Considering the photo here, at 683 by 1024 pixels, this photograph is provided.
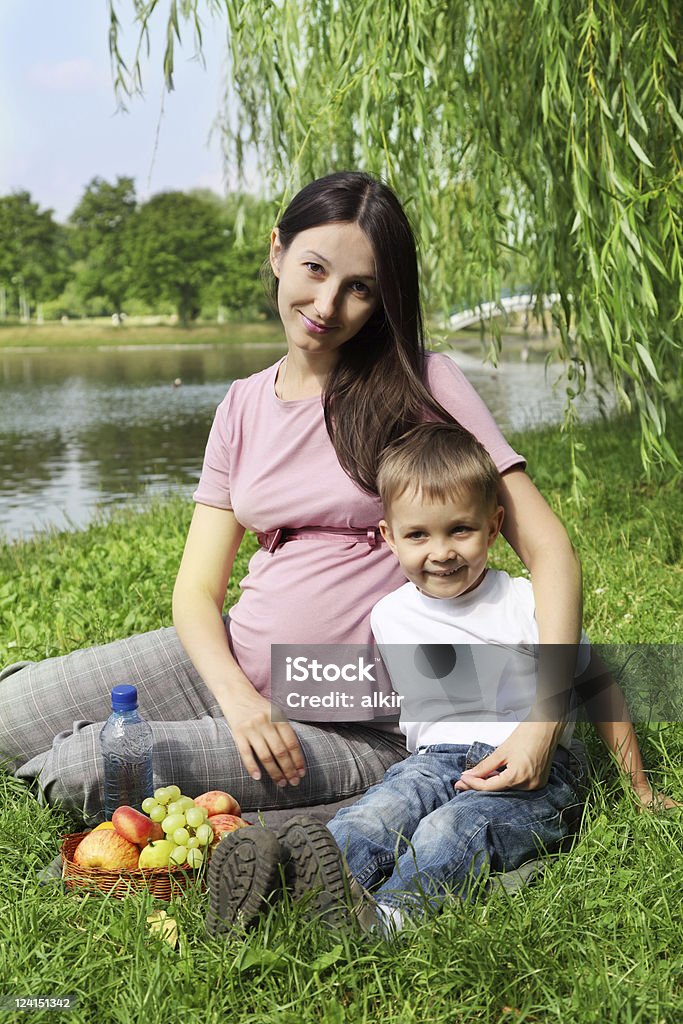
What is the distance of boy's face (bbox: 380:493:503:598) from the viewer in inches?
94.3

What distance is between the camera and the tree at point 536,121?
429cm

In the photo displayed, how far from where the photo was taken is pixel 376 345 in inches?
106

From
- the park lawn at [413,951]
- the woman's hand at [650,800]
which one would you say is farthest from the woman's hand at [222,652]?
the woman's hand at [650,800]

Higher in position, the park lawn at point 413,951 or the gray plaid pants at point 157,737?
the gray plaid pants at point 157,737

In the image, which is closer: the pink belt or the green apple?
the green apple

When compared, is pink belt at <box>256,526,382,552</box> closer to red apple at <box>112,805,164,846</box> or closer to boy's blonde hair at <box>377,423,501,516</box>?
boy's blonde hair at <box>377,423,501,516</box>

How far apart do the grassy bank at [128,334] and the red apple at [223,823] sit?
50.4 meters

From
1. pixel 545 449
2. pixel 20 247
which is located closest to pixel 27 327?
pixel 20 247

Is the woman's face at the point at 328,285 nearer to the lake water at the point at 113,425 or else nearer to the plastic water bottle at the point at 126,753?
the plastic water bottle at the point at 126,753

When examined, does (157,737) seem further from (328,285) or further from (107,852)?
(328,285)

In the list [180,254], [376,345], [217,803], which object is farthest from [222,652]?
[180,254]

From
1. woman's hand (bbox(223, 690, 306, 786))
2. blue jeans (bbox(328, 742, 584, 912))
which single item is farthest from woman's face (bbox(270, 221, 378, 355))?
blue jeans (bbox(328, 742, 584, 912))

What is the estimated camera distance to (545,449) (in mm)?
8445

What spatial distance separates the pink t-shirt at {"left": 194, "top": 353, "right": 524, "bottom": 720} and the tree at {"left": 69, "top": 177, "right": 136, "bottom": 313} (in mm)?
67904
